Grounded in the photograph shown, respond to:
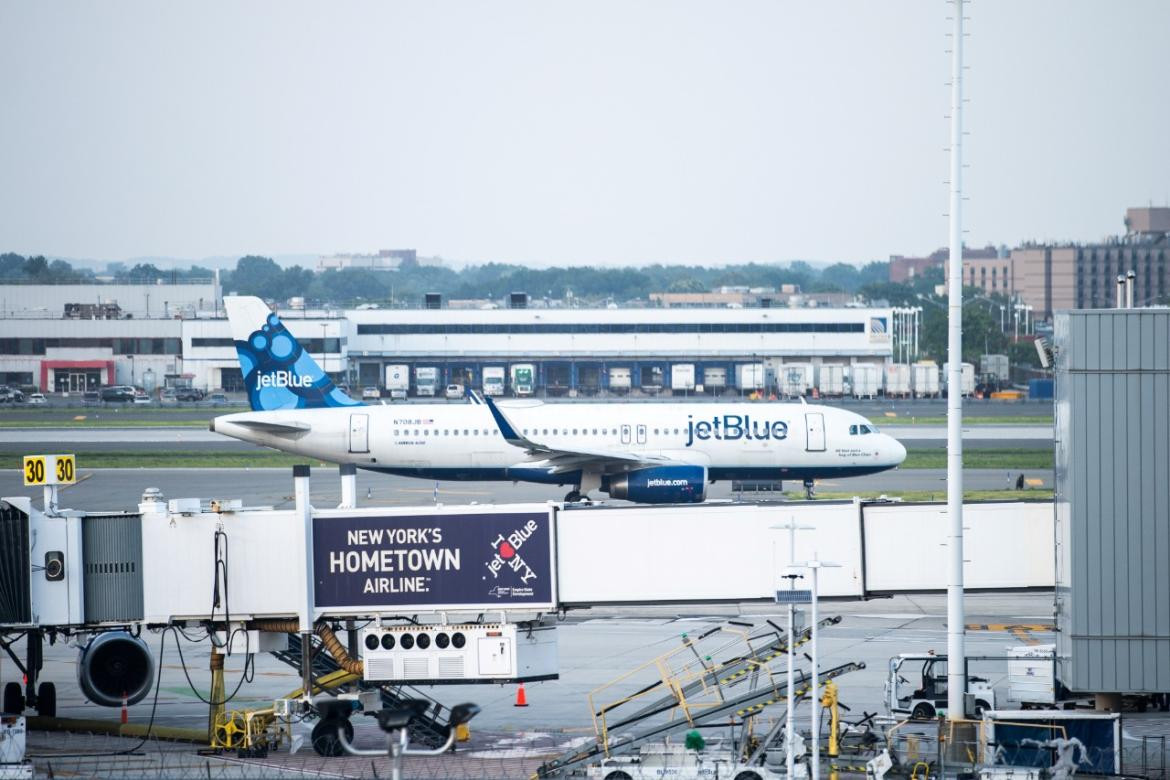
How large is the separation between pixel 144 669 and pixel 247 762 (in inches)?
213

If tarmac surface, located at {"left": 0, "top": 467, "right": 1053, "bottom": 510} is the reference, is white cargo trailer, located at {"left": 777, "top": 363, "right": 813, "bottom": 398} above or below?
above

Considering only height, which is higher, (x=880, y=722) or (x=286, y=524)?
(x=286, y=524)

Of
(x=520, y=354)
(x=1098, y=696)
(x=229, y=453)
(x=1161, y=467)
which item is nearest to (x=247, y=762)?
(x=1098, y=696)

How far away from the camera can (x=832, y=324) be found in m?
162

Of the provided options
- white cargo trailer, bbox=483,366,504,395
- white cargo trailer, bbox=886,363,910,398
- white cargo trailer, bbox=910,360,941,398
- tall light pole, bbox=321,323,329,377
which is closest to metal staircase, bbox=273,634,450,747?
white cargo trailer, bbox=886,363,910,398

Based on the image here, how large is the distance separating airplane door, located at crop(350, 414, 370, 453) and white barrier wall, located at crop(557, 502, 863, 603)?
32.7 meters

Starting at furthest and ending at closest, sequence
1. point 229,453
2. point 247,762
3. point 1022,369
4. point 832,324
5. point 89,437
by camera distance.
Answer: point 1022,369 → point 832,324 → point 89,437 → point 229,453 → point 247,762

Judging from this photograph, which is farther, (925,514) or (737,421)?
(737,421)

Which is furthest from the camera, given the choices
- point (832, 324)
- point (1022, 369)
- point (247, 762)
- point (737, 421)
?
point (1022, 369)

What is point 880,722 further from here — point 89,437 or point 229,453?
point 89,437

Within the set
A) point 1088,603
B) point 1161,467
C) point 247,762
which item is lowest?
point 247,762

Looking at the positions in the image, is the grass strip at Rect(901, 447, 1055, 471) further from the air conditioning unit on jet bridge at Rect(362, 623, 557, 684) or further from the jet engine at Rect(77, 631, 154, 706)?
the jet engine at Rect(77, 631, 154, 706)

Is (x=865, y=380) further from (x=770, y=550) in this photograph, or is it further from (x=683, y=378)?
(x=770, y=550)

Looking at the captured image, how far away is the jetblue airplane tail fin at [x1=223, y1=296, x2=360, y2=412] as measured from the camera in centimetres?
6400
